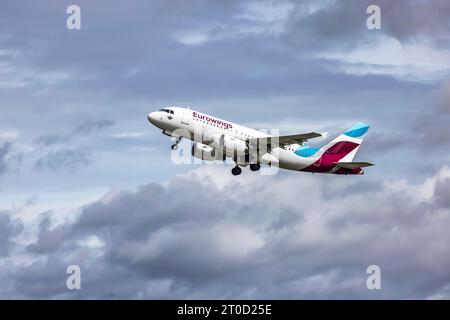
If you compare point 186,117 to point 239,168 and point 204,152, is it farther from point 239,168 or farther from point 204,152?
point 239,168

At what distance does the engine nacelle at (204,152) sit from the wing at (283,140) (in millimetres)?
4615

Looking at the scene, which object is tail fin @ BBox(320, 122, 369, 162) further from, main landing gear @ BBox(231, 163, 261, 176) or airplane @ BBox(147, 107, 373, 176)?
main landing gear @ BBox(231, 163, 261, 176)

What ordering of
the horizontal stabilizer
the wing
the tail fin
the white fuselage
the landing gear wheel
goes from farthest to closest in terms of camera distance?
1. the tail fin
2. the landing gear wheel
3. the horizontal stabilizer
4. the white fuselage
5. the wing

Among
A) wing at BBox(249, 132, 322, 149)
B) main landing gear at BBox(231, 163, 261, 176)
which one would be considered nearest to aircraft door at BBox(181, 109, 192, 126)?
wing at BBox(249, 132, 322, 149)

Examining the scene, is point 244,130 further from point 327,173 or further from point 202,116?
point 327,173

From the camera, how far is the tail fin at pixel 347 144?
105750 mm

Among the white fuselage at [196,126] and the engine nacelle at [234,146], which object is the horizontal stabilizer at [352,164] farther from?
the engine nacelle at [234,146]

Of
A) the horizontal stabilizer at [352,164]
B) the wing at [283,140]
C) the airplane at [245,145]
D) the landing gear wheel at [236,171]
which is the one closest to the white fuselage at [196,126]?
the airplane at [245,145]

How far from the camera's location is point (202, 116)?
97000mm

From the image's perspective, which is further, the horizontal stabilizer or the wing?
the horizontal stabilizer

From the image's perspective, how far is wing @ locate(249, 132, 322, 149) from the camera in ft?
303
